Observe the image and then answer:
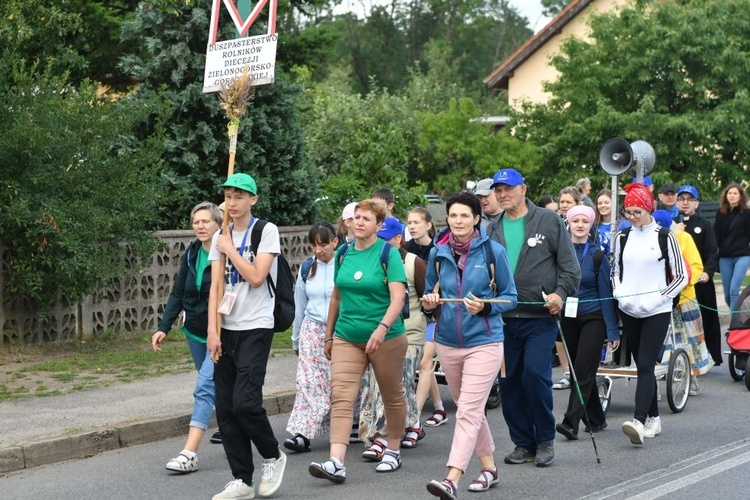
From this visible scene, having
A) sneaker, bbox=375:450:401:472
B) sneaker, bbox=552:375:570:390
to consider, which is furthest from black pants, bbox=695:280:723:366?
sneaker, bbox=375:450:401:472

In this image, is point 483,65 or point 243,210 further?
point 483,65

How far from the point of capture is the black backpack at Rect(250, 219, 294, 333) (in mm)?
7074

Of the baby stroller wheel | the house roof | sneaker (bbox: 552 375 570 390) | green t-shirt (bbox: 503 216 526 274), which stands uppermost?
the house roof

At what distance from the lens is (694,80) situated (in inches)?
1171

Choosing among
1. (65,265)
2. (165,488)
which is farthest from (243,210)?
(65,265)

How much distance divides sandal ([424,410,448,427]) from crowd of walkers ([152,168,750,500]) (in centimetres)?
2

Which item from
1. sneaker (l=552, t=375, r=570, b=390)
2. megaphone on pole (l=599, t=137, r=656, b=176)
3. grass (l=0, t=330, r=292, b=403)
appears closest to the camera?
grass (l=0, t=330, r=292, b=403)

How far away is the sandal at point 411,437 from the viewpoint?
8.88 m

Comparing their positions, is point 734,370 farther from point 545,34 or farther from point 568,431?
point 545,34

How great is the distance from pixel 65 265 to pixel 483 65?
67.5 metres

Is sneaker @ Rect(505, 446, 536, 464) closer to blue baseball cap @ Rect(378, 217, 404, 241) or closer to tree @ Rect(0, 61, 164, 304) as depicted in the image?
blue baseball cap @ Rect(378, 217, 404, 241)

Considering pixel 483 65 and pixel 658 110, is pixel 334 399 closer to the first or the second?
pixel 658 110

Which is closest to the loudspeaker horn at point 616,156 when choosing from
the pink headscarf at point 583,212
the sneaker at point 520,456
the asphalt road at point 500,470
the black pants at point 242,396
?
the pink headscarf at point 583,212

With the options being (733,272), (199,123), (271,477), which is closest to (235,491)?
(271,477)
